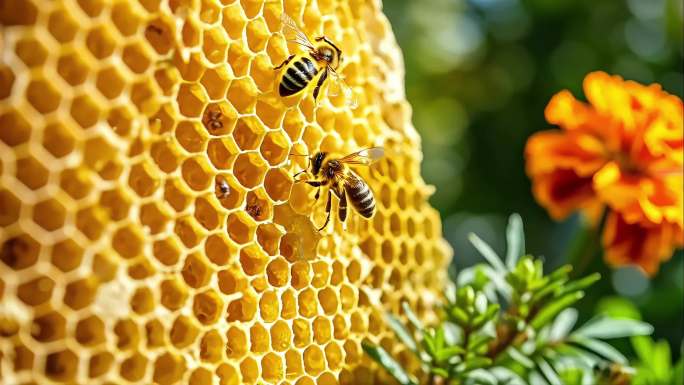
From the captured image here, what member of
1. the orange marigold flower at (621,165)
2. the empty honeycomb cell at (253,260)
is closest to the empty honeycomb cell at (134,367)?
the empty honeycomb cell at (253,260)

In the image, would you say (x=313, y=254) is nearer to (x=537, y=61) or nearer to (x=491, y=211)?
(x=491, y=211)

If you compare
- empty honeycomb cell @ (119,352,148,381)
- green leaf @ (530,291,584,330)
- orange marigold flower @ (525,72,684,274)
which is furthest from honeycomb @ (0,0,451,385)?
orange marigold flower @ (525,72,684,274)

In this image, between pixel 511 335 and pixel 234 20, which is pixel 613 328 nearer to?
pixel 511 335

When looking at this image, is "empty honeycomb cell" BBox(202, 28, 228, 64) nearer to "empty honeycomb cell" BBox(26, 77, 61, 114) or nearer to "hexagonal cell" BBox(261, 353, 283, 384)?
"empty honeycomb cell" BBox(26, 77, 61, 114)

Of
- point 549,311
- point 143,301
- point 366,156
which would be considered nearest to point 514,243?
point 549,311

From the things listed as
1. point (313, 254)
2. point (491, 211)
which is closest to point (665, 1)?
point (491, 211)

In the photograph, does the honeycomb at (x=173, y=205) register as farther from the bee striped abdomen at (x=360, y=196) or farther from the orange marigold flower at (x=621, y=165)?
the orange marigold flower at (x=621, y=165)
